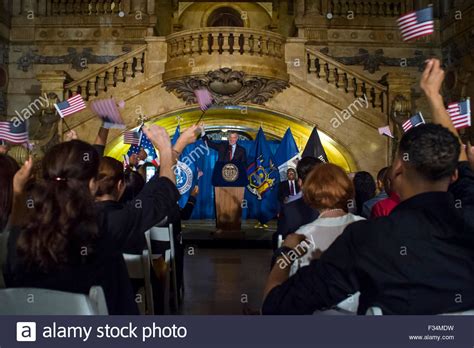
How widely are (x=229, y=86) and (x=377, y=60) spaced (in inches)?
181

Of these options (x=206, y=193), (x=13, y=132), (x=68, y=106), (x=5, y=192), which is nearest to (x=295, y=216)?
(x=5, y=192)

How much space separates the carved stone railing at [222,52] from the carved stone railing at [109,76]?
797mm

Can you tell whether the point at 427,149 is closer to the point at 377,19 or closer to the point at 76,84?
the point at 76,84

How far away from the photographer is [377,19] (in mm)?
13047

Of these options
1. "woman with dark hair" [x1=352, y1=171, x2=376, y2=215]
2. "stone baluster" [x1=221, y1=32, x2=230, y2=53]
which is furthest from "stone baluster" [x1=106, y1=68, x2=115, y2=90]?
"woman with dark hair" [x1=352, y1=171, x2=376, y2=215]

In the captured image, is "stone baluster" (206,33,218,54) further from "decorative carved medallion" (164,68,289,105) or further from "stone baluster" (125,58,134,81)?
"stone baluster" (125,58,134,81)

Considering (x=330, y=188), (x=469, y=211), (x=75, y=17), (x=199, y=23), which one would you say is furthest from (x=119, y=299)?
(x=199, y=23)

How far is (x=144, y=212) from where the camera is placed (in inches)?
77.4

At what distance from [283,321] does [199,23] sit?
46.5ft

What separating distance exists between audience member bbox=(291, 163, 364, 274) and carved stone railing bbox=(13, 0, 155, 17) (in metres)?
11.8

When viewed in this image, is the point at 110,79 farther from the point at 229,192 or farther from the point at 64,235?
the point at 64,235

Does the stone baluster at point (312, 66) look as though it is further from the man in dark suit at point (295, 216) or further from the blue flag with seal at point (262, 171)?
the man in dark suit at point (295, 216)

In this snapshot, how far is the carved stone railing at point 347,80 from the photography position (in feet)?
35.6

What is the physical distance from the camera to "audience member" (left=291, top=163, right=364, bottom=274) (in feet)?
7.06
